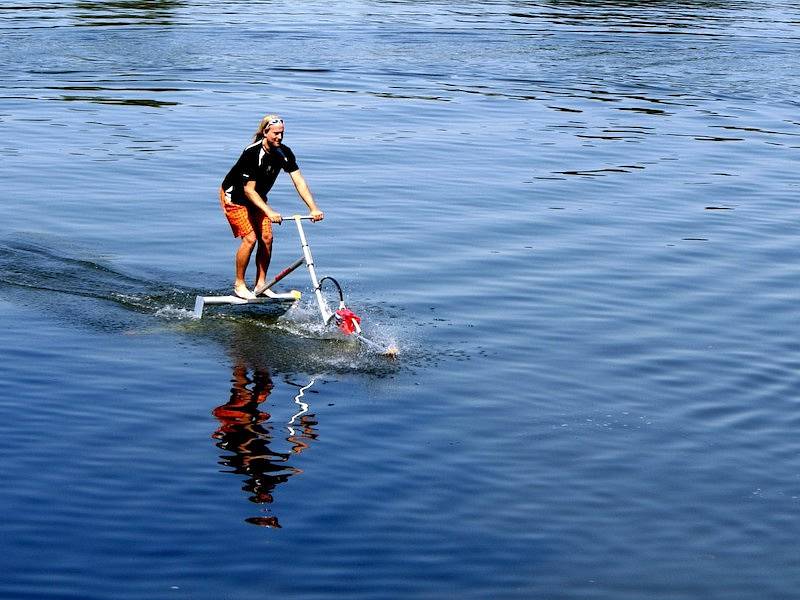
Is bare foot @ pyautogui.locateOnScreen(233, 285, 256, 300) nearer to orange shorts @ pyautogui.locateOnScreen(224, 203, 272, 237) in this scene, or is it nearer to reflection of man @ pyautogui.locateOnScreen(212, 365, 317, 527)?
orange shorts @ pyautogui.locateOnScreen(224, 203, 272, 237)

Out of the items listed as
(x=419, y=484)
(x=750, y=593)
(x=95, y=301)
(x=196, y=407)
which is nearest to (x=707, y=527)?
(x=750, y=593)

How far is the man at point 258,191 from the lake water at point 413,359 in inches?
29.3

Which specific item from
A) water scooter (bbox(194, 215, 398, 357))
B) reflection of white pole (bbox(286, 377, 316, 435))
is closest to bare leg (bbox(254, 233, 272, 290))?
water scooter (bbox(194, 215, 398, 357))

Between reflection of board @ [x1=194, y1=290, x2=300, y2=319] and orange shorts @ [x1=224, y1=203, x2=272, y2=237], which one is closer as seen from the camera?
reflection of board @ [x1=194, y1=290, x2=300, y2=319]

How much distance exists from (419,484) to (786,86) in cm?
2704

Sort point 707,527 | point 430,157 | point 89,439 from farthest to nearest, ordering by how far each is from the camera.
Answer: point 430,157
point 89,439
point 707,527

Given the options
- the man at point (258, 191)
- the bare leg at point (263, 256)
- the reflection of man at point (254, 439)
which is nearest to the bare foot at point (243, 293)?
the man at point (258, 191)

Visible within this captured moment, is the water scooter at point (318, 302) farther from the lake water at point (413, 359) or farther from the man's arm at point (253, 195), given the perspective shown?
the man's arm at point (253, 195)

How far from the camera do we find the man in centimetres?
1434

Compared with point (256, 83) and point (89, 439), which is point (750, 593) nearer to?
point (89, 439)

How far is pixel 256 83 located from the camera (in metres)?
34.0

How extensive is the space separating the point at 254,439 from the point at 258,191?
4112 mm

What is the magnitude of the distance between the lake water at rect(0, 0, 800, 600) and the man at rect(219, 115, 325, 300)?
0.75 meters

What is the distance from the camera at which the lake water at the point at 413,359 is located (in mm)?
9469
